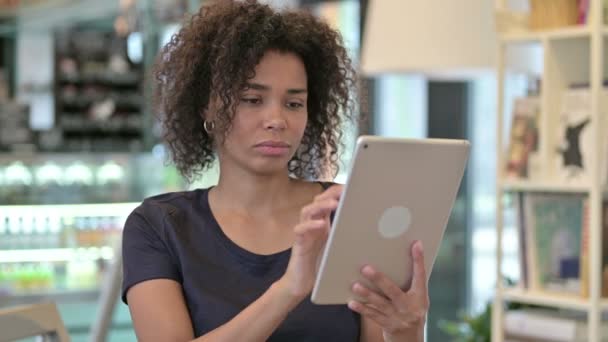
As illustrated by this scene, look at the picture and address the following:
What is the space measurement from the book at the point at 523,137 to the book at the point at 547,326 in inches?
16.8

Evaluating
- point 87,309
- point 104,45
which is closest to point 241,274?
point 87,309

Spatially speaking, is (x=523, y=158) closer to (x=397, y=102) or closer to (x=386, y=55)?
(x=386, y=55)

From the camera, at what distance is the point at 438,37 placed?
357 cm

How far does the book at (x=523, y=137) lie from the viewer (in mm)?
3227

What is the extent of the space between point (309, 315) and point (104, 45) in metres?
4.26

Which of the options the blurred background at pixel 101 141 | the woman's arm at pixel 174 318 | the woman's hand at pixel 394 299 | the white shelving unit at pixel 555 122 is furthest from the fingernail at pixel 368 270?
the blurred background at pixel 101 141

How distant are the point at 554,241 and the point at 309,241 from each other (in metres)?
1.79

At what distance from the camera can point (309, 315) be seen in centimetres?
185

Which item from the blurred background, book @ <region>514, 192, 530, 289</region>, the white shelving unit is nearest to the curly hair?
the white shelving unit

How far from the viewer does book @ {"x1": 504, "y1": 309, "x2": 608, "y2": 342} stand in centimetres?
312

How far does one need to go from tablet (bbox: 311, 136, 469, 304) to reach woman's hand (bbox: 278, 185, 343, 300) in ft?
0.07

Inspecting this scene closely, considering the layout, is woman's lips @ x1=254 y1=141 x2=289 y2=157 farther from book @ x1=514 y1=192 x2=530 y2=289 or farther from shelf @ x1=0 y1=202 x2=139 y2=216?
shelf @ x1=0 y1=202 x2=139 y2=216

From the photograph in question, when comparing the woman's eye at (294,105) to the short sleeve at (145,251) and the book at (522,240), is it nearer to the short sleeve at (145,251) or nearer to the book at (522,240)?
the short sleeve at (145,251)

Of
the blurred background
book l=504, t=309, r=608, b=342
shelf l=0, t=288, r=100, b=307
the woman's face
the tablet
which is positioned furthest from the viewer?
the blurred background
